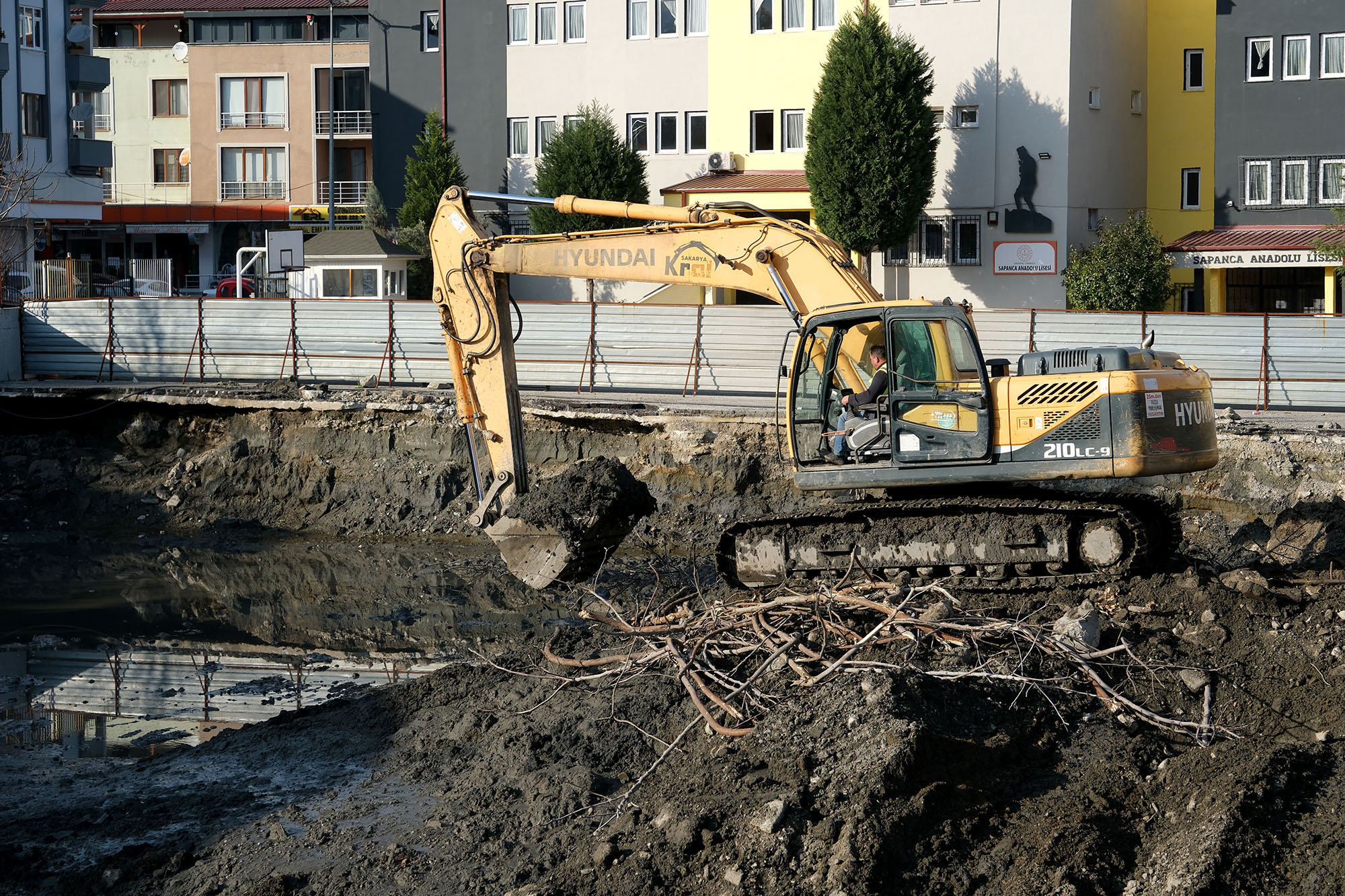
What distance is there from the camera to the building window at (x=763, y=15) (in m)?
35.3

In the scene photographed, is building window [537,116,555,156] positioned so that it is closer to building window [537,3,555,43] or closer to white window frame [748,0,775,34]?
building window [537,3,555,43]

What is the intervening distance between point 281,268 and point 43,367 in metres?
5.33

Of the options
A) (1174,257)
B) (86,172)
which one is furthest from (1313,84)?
(86,172)

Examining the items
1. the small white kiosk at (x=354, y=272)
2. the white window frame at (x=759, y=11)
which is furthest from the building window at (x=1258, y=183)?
the small white kiosk at (x=354, y=272)

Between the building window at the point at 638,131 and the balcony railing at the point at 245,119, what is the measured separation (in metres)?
23.7

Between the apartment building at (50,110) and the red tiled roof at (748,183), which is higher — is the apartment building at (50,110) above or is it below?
above

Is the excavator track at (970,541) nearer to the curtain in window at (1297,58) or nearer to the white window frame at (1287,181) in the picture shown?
the white window frame at (1287,181)

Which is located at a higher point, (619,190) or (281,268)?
(619,190)

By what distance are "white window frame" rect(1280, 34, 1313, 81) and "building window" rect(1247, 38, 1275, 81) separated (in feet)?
0.88

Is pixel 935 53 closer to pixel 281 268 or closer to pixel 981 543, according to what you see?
pixel 281 268

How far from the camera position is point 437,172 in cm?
3897

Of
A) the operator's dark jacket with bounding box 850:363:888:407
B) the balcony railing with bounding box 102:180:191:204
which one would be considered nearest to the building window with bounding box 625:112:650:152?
the balcony railing with bounding box 102:180:191:204

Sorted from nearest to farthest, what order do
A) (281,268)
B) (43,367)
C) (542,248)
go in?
(542,248), (43,367), (281,268)

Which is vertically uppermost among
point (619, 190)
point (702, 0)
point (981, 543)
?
point (702, 0)
